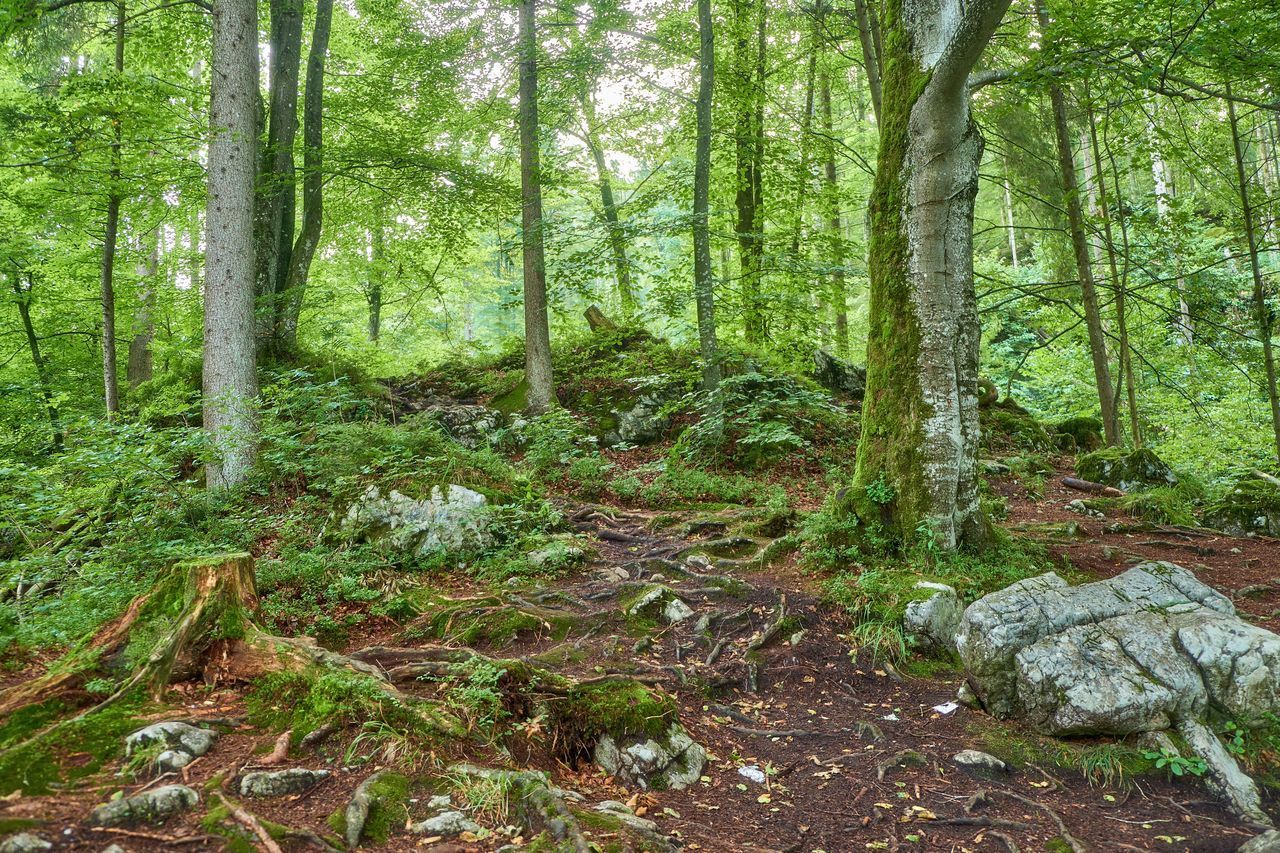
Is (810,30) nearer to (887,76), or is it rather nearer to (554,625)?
(887,76)

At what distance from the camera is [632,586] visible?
6.26m

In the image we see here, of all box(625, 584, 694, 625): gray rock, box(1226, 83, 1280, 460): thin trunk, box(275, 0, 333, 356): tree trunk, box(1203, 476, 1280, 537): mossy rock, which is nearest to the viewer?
box(625, 584, 694, 625): gray rock

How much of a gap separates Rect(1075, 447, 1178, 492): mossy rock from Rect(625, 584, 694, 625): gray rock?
8059mm

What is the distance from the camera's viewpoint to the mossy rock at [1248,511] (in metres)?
7.97

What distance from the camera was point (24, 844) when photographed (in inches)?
78.2

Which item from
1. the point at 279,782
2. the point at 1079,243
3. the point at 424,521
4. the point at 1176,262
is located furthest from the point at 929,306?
the point at 1176,262

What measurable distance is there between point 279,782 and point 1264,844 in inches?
169

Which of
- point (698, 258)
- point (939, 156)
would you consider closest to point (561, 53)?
point (698, 258)

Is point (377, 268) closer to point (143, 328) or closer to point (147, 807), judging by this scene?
point (143, 328)

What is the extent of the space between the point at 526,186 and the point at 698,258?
11.9ft

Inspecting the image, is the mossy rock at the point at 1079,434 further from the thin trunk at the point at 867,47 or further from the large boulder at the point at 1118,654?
the large boulder at the point at 1118,654

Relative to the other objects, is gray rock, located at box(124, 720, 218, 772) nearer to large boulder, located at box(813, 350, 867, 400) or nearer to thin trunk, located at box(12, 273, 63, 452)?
thin trunk, located at box(12, 273, 63, 452)

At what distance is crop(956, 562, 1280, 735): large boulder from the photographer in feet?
13.0

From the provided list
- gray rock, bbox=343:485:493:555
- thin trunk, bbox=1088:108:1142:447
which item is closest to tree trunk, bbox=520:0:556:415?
gray rock, bbox=343:485:493:555
